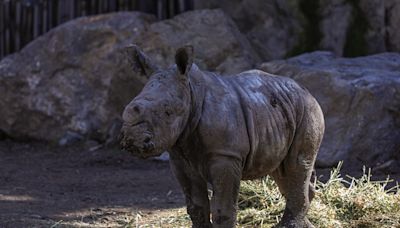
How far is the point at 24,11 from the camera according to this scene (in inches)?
445

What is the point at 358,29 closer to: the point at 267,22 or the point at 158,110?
the point at 267,22

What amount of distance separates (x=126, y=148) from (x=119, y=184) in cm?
383

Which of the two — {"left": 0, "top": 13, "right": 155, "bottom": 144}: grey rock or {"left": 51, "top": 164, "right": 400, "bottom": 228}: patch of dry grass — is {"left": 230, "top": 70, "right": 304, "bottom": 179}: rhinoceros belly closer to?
{"left": 51, "top": 164, "right": 400, "bottom": 228}: patch of dry grass

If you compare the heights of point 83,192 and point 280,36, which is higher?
point 280,36

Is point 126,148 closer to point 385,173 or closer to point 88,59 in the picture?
point 385,173

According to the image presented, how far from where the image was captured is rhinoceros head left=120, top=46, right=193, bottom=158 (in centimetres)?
420

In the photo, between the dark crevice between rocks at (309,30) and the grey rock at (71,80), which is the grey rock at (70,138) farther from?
the dark crevice between rocks at (309,30)

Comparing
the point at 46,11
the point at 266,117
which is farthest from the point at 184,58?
the point at 46,11

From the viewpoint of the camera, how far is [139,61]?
469cm

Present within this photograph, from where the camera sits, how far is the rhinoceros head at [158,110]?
4.20 metres

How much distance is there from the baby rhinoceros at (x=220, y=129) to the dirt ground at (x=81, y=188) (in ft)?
4.31

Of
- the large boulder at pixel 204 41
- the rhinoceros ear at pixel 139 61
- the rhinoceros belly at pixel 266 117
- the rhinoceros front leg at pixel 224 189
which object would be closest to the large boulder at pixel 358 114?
the large boulder at pixel 204 41

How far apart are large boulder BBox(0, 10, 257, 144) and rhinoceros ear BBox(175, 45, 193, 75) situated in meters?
5.14

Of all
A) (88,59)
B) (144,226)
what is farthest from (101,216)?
(88,59)
